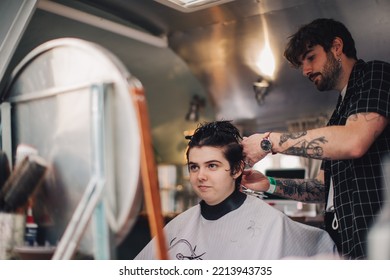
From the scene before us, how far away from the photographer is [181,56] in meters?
2.63

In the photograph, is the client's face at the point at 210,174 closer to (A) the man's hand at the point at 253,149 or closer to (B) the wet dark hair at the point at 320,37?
(A) the man's hand at the point at 253,149

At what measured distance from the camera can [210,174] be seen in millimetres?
2174

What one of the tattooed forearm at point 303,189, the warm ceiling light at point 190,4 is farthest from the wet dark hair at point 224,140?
the warm ceiling light at point 190,4

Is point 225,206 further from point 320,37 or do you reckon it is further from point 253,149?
point 320,37

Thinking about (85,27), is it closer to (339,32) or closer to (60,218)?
(60,218)

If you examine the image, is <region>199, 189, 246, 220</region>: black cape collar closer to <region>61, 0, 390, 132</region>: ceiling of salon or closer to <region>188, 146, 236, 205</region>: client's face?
<region>188, 146, 236, 205</region>: client's face

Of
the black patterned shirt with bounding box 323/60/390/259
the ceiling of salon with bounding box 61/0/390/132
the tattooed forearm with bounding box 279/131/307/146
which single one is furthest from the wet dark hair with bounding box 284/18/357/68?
the tattooed forearm with bounding box 279/131/307/146

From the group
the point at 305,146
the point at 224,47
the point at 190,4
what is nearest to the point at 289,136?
the point at 305,146

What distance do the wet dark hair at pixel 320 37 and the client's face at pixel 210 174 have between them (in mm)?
596

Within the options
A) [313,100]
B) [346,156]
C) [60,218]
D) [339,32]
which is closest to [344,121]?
[346,156]

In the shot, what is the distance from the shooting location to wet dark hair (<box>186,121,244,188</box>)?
7.08ft

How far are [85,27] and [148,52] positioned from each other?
13.7 inches

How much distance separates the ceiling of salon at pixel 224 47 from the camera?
2.12 m

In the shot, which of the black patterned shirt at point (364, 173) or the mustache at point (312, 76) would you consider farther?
the mustache at point (312, 76)
